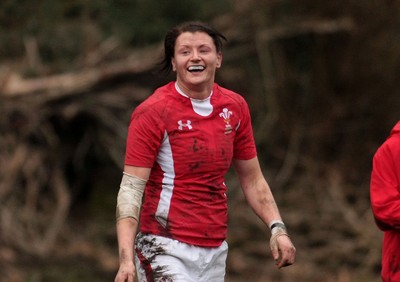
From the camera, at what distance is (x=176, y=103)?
5551mm

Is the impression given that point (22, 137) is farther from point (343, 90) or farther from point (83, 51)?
point (343, 90)

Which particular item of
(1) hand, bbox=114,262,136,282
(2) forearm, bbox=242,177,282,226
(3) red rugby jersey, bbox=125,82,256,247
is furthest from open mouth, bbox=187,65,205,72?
(1) hand, bbox=114,262,136,282

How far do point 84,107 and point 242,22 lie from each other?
223 centimetres

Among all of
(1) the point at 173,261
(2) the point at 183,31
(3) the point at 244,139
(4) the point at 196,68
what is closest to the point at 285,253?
(1) the point at 173,261

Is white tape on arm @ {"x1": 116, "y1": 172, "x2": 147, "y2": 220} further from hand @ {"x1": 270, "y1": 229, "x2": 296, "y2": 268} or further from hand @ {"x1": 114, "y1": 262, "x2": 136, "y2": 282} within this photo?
hand @ {"x1": 270, "y1": 229, "x2": 296, "y2": 268}

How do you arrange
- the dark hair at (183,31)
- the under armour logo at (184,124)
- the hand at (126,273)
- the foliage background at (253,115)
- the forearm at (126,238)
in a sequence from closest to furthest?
1. the hand at (126,273)
2. the forearm at (126,238)
3. the under armour logo at (184,124)
4. the dark hair at (183,31)
5. the foliage background at (253,115)

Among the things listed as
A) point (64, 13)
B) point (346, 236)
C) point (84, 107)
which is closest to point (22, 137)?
point (84, 107)

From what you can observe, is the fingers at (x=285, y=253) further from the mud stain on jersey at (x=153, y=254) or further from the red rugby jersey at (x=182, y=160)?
the mud stain on jersey at (x=153, y=254)

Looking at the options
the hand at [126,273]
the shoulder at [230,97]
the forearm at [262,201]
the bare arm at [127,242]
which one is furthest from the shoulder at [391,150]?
the hand at [126,273]

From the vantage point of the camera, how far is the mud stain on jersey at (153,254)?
546 cm

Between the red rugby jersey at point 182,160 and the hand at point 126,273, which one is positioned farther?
the red rugby jersey at point 182,160

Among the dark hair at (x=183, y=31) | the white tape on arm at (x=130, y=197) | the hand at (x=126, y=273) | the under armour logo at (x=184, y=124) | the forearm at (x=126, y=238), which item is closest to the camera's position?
the hand at (x=126, y=273)

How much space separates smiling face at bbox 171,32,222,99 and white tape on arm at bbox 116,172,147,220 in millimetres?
529

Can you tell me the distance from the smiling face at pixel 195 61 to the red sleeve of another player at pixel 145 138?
24 cm
